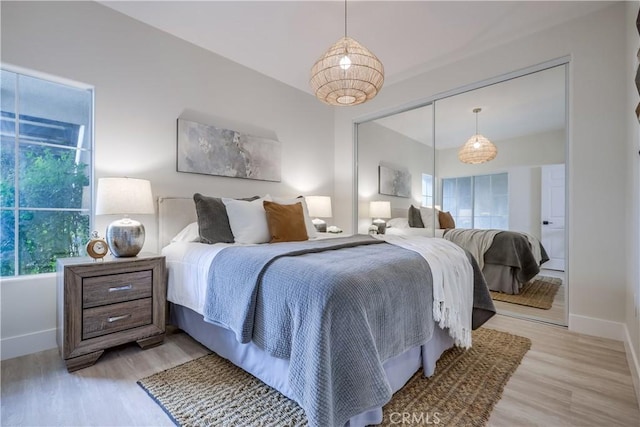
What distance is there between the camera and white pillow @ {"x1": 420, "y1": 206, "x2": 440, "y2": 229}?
3398 mm

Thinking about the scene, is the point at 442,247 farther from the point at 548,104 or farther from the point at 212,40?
the point at 212,40

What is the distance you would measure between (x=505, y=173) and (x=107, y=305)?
A: 11.8ft

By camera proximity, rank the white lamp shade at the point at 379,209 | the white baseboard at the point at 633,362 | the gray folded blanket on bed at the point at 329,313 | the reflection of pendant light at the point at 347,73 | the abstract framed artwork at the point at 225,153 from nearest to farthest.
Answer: the gray folded blanket on bed at the point at 329,313 < the white baseboard at the point at 633,362 < the reflection of pendant light at the point at 347,73 < the abstract framed artwork at the point at 225,153 < the white lamp shade at the point at 379,209

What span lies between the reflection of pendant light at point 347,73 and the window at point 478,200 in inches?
62.1

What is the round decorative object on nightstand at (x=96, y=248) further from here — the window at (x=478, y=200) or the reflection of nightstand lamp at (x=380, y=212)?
the window at (x=478, y=200)

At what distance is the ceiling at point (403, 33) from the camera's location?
7.82 feet

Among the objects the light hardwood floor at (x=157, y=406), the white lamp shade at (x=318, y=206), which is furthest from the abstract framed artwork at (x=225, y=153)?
the light hardwood floor at (x=157, y=406)

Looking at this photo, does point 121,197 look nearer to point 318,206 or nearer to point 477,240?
point 318,206

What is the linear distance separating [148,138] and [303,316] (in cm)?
229

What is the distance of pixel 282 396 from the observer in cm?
149

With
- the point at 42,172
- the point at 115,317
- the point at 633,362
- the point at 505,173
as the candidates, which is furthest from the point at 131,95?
the point at 633,362

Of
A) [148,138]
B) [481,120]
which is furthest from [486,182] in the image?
[148,138]

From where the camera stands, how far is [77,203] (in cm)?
231

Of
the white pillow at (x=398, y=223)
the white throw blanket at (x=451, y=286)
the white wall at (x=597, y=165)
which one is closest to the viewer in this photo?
the white throw blanket at (x=451, y=286)
